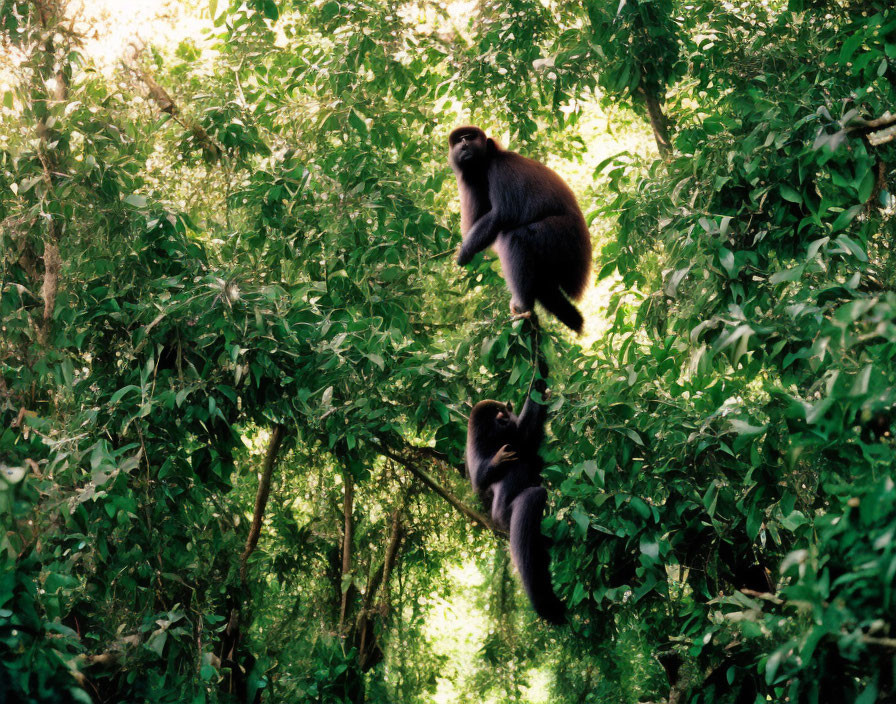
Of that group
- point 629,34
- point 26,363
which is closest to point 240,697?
point 26,363

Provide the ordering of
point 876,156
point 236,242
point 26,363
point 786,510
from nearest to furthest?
point 786,510 → point 876,156 → point 26,363 → point 236,242

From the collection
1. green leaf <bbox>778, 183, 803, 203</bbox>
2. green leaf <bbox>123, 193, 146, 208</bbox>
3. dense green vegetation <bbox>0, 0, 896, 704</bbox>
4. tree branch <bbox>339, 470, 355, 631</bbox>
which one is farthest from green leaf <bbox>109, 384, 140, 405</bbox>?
green leaf <bbox>778, 183, 803, 203</bbox>

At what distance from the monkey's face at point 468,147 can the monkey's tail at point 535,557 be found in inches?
88.9

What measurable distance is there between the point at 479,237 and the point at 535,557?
1.98 meters

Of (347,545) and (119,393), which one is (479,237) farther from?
(347,545)

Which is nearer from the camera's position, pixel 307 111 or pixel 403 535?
pixel 307 111

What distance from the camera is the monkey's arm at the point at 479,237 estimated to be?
539 cm

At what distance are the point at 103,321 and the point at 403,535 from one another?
12.1 feet

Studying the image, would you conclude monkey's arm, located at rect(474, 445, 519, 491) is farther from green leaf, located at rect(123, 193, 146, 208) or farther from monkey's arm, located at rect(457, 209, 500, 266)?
green leaf, located at rect(123, 193, 146, 208)

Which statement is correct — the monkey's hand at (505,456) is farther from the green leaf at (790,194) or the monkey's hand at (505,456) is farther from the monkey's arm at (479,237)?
the green leaf at (790,194)

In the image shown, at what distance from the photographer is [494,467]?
5.63m

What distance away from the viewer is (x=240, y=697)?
18.9ft

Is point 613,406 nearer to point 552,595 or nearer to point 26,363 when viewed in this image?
point 552,595

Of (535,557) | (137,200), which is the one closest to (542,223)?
(535,557)
